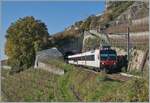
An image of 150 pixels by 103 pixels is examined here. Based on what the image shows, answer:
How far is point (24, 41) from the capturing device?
65750 mm

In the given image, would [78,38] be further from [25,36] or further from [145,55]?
[145,55]

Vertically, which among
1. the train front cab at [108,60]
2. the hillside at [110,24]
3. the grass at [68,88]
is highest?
the hillside at [110,24]

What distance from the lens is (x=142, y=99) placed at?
65.0ft

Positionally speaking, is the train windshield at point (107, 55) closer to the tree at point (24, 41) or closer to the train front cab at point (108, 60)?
the train front cab at point (108, 60)

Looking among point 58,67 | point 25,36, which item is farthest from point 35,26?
point 58,67

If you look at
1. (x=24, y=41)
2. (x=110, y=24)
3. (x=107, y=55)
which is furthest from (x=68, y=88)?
(x=110, y=24)

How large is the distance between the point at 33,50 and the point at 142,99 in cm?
4539

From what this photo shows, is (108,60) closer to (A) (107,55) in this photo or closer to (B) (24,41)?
(A) (107,55)

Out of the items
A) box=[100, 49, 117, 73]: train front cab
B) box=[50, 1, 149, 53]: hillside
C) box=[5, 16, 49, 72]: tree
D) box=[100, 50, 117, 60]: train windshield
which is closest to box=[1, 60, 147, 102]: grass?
box=[100, 49, 117, 73]: train front cab

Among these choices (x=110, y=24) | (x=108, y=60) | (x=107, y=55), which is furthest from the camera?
(x=110, y=24)

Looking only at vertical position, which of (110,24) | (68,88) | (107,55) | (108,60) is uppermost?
(110,24)

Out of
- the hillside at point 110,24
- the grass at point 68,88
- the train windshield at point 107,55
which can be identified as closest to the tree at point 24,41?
the hillside at point 110,24

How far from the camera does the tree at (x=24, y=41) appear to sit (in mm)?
64438

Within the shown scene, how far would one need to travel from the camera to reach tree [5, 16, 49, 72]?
64438 mm
